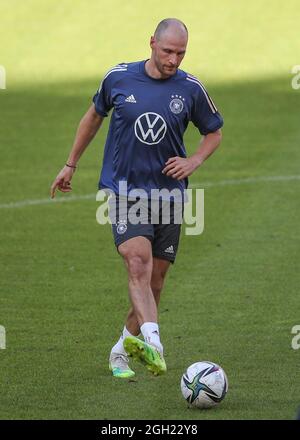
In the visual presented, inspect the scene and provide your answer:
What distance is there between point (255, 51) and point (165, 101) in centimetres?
2143

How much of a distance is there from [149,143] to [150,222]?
23.2 inches

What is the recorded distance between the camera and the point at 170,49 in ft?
29.7

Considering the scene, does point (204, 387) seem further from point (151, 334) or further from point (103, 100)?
point (103, 100)

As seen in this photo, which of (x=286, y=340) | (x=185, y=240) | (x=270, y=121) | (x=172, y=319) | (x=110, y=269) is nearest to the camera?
(x=286, y=340)

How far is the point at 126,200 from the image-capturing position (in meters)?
9.38

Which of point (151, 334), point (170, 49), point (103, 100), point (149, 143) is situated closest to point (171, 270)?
point (103, 100)

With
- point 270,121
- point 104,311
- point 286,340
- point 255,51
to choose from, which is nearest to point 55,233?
point 104,311

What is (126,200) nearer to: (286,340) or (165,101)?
(165,101)

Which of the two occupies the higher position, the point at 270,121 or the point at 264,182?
the point at 270,121

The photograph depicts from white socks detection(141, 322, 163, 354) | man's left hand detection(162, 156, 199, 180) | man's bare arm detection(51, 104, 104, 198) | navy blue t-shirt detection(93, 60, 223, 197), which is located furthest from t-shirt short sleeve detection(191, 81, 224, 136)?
white socks detection(141, 322, 163, 354)

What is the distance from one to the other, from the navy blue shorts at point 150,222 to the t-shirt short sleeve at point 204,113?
632 millimetres

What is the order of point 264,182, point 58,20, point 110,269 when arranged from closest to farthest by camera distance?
1. point 110,269
2. point 264,182
3. point 58,20

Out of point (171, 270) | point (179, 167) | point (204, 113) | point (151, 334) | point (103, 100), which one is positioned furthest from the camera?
point (171, 270)

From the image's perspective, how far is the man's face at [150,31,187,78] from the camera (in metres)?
9.05
